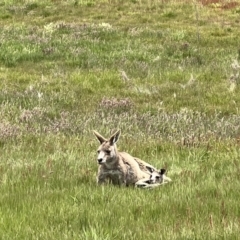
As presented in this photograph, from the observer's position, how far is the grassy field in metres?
5.70

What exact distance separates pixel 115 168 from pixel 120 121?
15.4 feet

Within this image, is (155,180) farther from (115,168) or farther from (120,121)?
(120,121)

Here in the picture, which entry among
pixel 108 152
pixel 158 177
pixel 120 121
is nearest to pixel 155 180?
pixel 158 177

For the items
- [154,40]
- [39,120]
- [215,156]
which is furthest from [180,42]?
[215,156]

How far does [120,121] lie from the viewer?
12086 millimetres

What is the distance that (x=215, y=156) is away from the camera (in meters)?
8.73

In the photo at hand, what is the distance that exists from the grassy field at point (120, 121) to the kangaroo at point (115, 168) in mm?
232

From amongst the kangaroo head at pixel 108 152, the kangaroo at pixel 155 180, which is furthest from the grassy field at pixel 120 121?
the kangaroo head at pixel 108 152

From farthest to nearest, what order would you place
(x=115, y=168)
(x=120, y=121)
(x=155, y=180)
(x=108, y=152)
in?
(x=120, y=121), (x=115, y=168), (x=155, y=180), (x=108, y=152)

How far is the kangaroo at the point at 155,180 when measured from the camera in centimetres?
724

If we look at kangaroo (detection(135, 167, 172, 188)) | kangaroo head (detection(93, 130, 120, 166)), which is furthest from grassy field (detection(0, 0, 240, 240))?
kangaroo head (detection(93, 130, 120, 166))

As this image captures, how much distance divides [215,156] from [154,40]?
15.3 meters

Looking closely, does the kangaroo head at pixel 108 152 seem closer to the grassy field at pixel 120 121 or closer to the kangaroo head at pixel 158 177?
the grassy field at pixel 120 121

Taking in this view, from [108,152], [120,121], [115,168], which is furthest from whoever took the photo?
[120,121]
